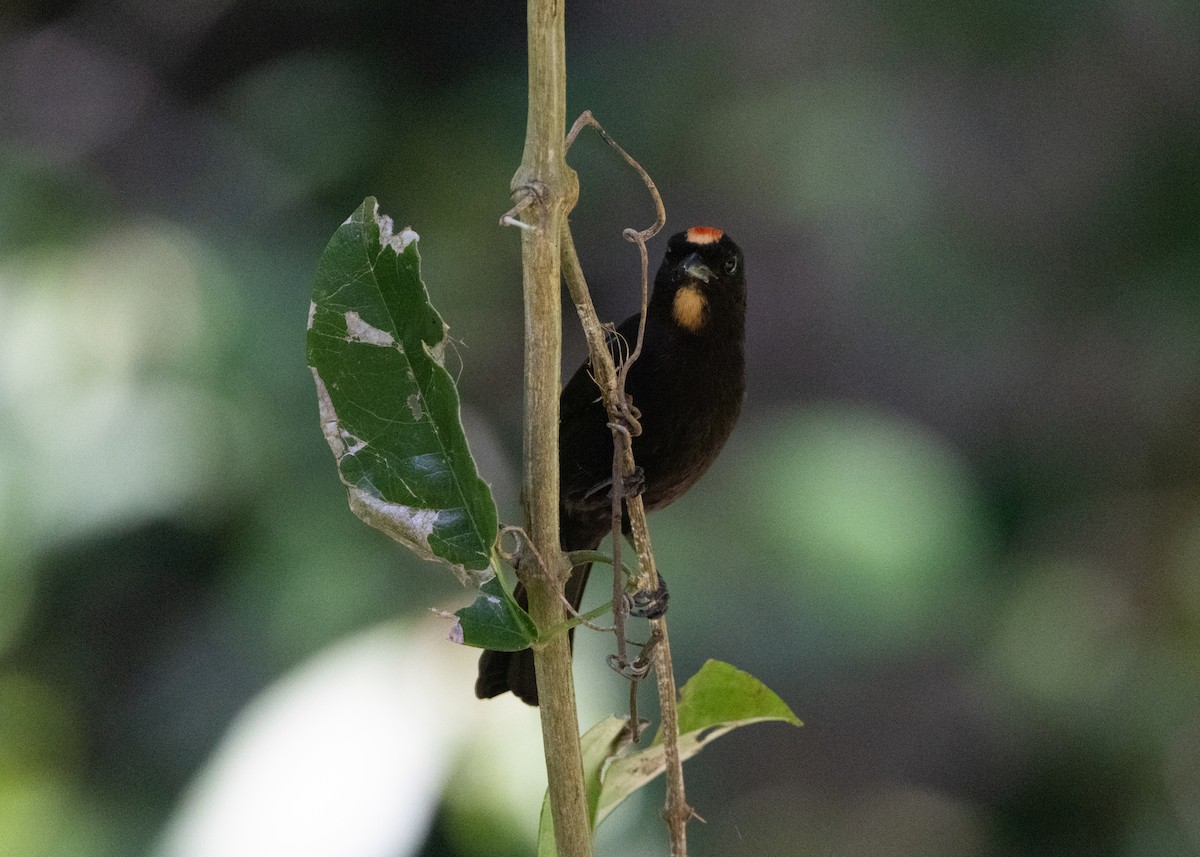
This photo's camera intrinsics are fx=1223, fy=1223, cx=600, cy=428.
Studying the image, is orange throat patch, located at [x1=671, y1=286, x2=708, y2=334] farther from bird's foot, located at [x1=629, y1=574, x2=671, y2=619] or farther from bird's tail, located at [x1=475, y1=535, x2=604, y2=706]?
bird's foot, located at [x1=629, y1=574, x2=671, y2=619]

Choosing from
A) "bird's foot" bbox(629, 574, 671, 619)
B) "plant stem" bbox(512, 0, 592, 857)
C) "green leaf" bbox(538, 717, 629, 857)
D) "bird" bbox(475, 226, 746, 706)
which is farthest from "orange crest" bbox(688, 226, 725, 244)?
"plant stem" bbox(512, 0, 592, 857)

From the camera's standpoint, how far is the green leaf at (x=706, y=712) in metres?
1.19

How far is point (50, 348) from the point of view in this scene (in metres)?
3.06

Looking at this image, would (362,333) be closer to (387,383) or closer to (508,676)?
(387,383)

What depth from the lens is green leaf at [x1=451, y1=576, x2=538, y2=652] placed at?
3.00 feet

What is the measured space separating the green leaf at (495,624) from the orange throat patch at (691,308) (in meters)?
1.33

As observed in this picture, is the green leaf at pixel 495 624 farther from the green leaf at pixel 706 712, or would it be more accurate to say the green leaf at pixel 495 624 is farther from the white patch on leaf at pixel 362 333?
the green leaf at pixel 706 712

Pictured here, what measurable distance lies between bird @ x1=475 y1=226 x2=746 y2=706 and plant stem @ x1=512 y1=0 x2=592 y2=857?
1.21 m

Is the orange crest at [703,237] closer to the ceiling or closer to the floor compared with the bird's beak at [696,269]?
closer to the ceiling

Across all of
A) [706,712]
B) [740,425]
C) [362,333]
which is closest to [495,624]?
[362,333]

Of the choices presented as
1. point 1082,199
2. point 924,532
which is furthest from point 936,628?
point 1082,199

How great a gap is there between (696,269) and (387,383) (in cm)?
135

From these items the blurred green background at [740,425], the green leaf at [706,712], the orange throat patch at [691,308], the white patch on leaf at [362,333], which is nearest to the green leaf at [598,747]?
the green leaf at [706,712]

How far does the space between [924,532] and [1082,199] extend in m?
1.44
